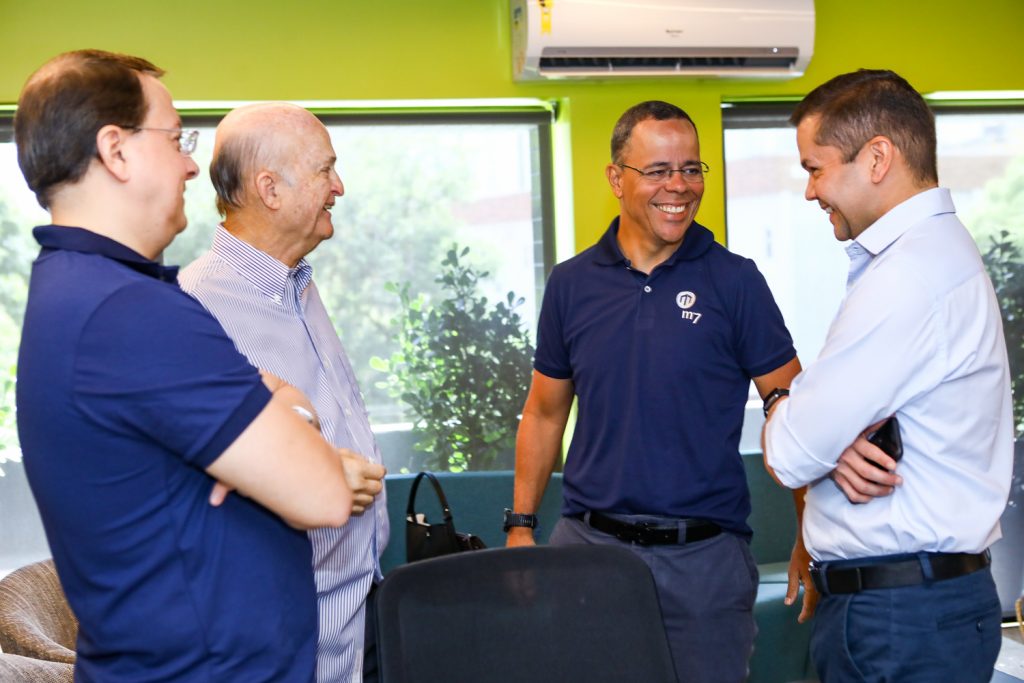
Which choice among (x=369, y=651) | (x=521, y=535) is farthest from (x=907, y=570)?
A: (x=521, y=535)

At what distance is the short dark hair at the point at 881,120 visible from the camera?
6.10ft

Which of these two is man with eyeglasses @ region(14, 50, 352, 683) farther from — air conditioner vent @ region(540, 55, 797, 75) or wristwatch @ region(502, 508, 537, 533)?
air conditioner vent @ region(540, 55, 797, 75)

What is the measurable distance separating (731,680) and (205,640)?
1.38 metres

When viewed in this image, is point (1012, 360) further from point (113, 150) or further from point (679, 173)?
point (113, 150)

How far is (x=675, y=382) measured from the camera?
7.99ft

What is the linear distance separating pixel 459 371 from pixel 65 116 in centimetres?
329

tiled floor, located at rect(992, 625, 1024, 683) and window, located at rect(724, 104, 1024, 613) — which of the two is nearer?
tiled floor, located at rect(992, 625, 1024, 683)

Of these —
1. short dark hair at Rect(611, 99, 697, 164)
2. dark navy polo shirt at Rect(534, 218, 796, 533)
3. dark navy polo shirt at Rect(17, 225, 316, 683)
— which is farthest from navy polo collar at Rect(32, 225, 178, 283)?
A: short dark hair at Rect(611, 99, 697, 164)

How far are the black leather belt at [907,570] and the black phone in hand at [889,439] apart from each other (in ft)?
0.56

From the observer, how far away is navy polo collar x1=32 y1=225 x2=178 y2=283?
1353 millimetres

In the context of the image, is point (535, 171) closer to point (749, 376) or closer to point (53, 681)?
point (749, 376)

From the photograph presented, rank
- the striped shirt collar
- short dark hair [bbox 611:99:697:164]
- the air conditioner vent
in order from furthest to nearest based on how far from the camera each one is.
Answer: the air conditioner vent → short dark hair [bbox 611:99:697:164] → the striped shirt collar

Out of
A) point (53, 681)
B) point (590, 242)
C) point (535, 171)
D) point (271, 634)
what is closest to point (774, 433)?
point (271, 634)

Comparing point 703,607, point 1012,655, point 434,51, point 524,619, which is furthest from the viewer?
point 1012,655
